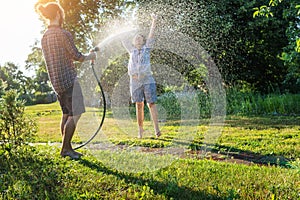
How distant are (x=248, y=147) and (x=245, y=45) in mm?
7163

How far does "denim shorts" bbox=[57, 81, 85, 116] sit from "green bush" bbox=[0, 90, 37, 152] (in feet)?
2.35

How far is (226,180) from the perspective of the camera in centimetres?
296

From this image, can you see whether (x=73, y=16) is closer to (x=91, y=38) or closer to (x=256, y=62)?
(x=91, y=38)

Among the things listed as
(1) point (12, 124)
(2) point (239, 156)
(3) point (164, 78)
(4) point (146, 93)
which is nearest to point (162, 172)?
(2) point (239, 156)

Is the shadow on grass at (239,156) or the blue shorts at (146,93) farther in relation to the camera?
the blue shorts at (146,93)

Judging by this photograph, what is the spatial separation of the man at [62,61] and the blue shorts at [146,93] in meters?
1.45

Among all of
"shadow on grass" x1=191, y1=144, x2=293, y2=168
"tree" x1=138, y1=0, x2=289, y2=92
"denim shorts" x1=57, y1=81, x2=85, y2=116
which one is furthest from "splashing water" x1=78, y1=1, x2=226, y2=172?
"denim shorts" x1=57, y1=81, x2=85, y2=116

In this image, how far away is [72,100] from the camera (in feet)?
13.0

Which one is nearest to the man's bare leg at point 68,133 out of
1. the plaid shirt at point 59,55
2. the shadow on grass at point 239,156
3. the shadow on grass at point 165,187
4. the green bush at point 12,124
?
the plaid shirt at point 59,55

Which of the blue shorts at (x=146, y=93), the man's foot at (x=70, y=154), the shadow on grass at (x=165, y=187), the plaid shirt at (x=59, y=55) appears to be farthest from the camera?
the blue shorts at (x=146, y=93)

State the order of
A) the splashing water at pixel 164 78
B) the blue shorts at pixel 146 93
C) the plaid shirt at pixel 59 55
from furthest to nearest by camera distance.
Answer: the splashing water at pixel 164 78, the blue shorts at pixel 146 93, the plaid shirt at pixel 59 55

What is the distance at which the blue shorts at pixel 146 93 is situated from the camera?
526 cm

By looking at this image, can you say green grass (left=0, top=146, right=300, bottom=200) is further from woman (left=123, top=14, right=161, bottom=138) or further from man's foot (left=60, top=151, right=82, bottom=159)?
woman (left=123, top=14, right=161, bottom=138)

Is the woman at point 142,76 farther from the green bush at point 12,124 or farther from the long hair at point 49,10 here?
the green bush at point 12,124
